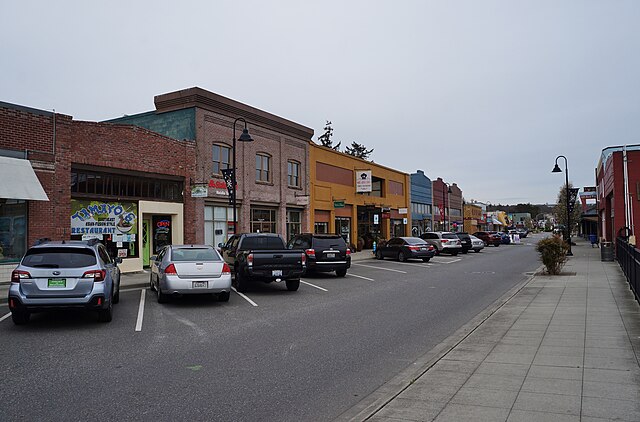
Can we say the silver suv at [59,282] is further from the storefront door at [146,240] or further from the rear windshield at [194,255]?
the storefront door at [146,240]

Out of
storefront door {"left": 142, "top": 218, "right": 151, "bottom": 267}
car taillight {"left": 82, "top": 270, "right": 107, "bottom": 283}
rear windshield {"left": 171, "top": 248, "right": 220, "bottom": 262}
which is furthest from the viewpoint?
storefront door {"left": 142, "top": 218, "right": 151, "bottom": 267}

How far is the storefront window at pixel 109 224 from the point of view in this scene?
62.3 ft

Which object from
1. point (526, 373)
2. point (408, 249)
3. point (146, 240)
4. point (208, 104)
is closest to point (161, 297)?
point (526, 373)

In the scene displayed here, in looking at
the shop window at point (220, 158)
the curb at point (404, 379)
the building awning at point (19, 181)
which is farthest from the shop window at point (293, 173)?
the curb at point (404, 379)

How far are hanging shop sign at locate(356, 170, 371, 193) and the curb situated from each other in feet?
95.2

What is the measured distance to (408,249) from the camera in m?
28.5

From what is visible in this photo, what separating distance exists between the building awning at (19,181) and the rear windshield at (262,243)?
6.52 metres

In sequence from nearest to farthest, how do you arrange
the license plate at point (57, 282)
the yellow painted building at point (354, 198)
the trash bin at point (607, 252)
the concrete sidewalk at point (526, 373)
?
the concrete sidewalk at point (526, 373), the license plate at point (57, 282), the trash bin at point (607, 252), the yellow painted building at point (354, 198)

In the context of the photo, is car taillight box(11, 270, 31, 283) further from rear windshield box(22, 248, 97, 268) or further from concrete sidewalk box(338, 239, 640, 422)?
concrete sidewalk box(338, 239, 640, 422)

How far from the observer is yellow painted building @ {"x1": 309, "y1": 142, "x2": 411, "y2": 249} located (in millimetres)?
35188

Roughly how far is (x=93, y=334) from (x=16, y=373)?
252 cm

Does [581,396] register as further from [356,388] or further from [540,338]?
[540,338]

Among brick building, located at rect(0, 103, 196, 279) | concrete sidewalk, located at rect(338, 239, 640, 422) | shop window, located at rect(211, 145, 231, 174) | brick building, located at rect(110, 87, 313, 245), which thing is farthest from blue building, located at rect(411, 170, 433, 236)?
concrete sidewalk, located at rect(338, 239, 640, 422)

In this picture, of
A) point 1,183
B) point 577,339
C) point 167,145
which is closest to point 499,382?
point 577,339
